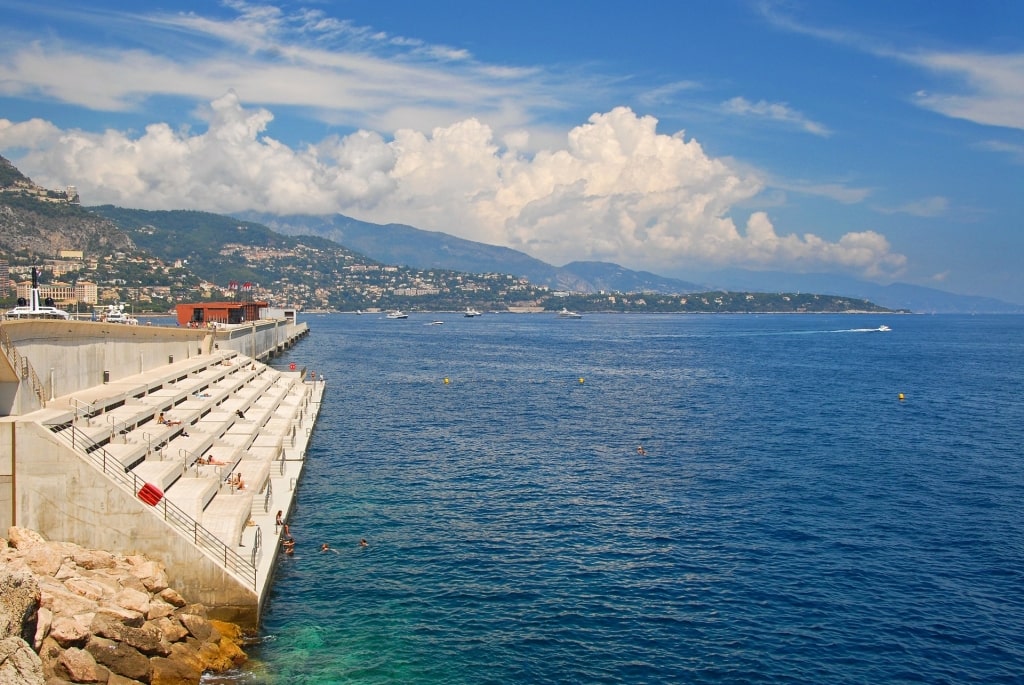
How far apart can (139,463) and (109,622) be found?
13.2 metres

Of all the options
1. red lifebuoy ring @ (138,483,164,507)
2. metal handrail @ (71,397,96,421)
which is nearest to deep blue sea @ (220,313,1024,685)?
red lifebuoy ring @ (138,483,164,507)

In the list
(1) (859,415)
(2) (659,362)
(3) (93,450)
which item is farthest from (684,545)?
(2) (659,362)

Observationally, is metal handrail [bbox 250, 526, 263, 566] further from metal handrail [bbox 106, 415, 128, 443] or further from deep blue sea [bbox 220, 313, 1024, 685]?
metal handrail [bbox 106, 415, 128, 443]

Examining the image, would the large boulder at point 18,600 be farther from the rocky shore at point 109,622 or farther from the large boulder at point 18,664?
the large boulder at point 18,664

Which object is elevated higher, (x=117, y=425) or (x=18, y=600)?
(x=117, y=425)

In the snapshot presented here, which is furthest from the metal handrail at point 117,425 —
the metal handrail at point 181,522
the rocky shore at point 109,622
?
the rocky shore at point 109,622

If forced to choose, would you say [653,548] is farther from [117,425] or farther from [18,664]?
[18,664]

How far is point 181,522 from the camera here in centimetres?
2956

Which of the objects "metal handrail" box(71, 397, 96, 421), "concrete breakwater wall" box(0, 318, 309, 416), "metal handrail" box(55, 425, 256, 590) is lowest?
"metal handrail" box(55, 425, 256, 590)

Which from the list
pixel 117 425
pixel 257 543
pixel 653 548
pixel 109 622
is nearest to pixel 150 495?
pixel 257 543

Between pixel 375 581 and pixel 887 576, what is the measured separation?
2045 centimetres

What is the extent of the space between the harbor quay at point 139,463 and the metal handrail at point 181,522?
69mm

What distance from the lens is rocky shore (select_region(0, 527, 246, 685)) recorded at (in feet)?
70.5

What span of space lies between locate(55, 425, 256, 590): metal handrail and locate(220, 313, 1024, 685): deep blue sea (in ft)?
6.50
